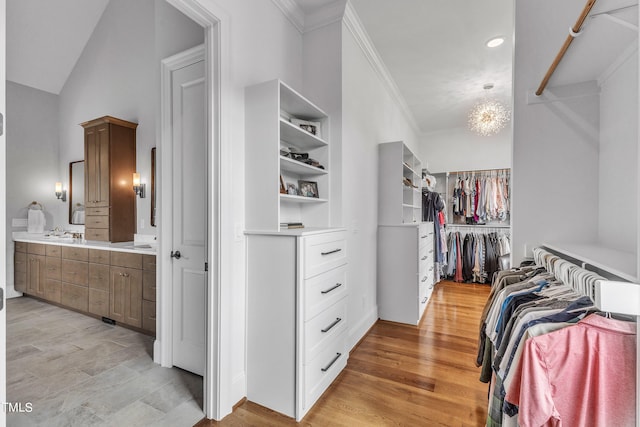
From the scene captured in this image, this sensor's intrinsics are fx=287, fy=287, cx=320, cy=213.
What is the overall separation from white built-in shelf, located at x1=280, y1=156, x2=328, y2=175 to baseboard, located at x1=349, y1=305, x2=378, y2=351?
1.45 metres

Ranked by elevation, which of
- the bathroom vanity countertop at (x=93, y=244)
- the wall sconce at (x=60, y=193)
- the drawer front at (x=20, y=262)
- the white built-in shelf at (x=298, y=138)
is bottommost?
the drawer front at (x=20, y=262)

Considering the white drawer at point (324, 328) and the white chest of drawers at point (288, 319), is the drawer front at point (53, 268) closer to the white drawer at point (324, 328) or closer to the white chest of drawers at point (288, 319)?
the white chest of drawers at point (288, 319)

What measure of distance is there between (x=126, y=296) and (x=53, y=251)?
167cm

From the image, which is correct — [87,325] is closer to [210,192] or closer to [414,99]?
[210,192]

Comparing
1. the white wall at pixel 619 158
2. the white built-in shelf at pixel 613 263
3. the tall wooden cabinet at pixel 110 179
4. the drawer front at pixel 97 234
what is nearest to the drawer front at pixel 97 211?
the tall wooden cabinet at pixel 110 179

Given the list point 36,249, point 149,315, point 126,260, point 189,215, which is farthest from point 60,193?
point 189,215

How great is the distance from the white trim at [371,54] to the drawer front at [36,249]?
453 cm

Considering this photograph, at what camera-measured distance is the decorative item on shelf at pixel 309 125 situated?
7.67 ft

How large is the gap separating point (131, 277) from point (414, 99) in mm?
4355

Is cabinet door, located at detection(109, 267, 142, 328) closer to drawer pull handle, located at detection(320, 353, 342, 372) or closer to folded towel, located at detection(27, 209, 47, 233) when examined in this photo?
drawer pull handle, located at detection(320, 353, 342, 372)

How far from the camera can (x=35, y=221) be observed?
4.32 meters

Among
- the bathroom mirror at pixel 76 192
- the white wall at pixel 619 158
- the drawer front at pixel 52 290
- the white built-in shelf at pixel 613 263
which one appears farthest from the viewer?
the bathroom mirror at pixel 76 192

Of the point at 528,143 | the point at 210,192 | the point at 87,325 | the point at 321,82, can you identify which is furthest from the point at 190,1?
the point at 87,325

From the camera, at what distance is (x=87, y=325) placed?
3.04 meters
